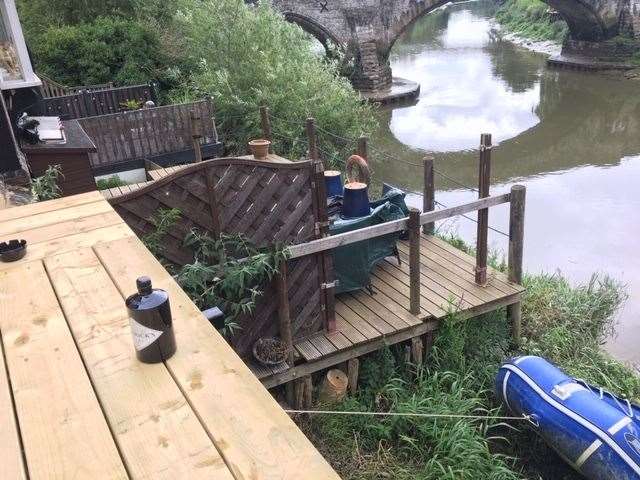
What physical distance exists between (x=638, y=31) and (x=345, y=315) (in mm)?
23843

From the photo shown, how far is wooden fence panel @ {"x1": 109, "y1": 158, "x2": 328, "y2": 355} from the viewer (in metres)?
3.87

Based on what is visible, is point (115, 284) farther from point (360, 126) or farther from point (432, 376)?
point (360, 126)

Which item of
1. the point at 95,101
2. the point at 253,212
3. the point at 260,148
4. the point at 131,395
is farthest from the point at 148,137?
the point at 131,395

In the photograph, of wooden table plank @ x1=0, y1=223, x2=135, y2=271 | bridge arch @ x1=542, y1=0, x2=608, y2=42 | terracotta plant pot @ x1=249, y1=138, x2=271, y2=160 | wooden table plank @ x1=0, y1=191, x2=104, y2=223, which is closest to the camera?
wooden table plank @ x1=0, y1=223, x2=135, y2=271

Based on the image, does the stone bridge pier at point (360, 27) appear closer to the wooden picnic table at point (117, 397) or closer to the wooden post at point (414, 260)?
the wooden post at point (414, 260)

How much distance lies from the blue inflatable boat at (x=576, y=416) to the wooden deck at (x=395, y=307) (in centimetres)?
71

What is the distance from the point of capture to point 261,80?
1107 cm

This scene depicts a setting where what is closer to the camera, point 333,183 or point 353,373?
point 353,373

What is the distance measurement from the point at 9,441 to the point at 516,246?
470cm

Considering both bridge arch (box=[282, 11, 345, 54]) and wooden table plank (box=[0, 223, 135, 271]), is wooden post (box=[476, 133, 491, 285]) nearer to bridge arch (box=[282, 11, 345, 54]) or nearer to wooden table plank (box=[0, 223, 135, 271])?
wooden table plank (box=[0, 223, 135, 271])

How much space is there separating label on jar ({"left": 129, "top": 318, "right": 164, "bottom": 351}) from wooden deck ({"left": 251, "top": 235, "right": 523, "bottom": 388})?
2.76 metres

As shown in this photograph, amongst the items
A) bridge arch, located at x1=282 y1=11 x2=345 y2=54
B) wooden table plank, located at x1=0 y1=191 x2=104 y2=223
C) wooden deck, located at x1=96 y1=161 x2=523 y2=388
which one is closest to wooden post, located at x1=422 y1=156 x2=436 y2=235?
wooden deck, located at x1=96 y1=161 x2=523 y2=388

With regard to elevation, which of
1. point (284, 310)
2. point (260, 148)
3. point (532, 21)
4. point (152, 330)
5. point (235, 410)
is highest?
point (152, 330)

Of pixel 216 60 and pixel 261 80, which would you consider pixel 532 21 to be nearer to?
pixel 216 60
